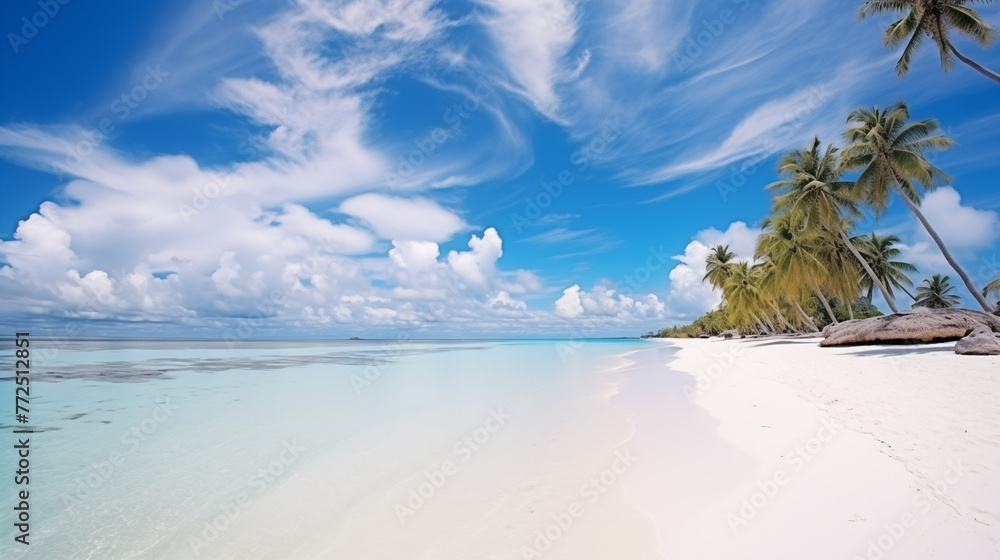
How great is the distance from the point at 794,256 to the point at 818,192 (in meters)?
7.00

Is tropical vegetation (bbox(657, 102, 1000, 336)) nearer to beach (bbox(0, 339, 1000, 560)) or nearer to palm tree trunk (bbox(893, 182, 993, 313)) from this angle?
palm tree trunk (bbox(893, 182, 993, 313))

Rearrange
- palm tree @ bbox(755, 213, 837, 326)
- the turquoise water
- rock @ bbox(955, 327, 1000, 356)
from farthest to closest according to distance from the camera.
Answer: palm tree @ bbox(755, 213, 837, 326)
rock @ bbox(955, 327, 1000, 356)
the turquoise water

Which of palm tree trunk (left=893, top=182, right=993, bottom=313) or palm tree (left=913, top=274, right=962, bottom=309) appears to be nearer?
palm tree trunk (left=893, top=182, right=993, bottom=313)

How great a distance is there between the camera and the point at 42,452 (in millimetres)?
6734

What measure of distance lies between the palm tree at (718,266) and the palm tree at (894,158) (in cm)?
3262

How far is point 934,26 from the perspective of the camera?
51.7ft

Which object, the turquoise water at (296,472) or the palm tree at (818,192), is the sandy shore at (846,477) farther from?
the palm tree at (818,192)

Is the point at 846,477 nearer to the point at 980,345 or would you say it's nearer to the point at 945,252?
the point at 980,345

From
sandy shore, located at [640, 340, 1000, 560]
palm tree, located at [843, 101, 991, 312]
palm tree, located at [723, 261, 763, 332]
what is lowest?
sandy shore, located at [640, 340, 1000, 560]

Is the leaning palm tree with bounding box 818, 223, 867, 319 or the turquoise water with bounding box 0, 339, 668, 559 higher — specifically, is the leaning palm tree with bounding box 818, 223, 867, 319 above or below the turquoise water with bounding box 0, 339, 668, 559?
above

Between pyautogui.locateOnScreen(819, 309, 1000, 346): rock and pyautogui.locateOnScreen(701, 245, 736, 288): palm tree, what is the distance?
3437cm

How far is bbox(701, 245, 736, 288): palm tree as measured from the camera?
5428 cm

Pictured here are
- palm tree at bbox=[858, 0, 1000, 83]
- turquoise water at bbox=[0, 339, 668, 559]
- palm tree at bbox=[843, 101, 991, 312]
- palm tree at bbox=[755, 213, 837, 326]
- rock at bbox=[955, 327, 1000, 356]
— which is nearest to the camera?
turquoise water at bbox=[0, 339, 668, 559]

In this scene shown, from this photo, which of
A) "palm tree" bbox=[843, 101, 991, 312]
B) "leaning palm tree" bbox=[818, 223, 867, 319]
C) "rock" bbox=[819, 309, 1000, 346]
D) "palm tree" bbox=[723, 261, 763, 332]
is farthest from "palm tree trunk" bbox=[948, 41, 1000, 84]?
"palm tree" bbox=[723, 261, 763, 332]
